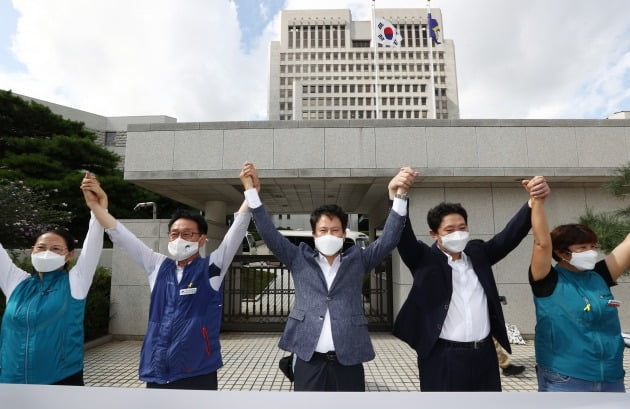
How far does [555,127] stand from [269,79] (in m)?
68.8

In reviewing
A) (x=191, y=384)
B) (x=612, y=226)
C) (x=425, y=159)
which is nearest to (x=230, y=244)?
(x=191, y=384)

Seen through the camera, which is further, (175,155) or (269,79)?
(269,79)

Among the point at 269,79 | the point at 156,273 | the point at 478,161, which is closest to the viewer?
the point at 156,273

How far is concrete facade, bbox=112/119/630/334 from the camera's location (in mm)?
5938

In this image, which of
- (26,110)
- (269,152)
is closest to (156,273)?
(269,152)

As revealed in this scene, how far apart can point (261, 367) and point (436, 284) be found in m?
3.71

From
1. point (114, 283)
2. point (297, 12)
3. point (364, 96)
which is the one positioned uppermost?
point (297, 12)

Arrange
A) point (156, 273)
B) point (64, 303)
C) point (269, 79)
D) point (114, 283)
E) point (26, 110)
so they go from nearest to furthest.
Answer: point (64, 303), point (156, 273), point (114, 283), point (26, 110), point (269, 79)

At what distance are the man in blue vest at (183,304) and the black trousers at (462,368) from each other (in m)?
1.33

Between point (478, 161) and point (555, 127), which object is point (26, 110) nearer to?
point (478, 161)

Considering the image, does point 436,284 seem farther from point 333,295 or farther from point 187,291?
point 187,291

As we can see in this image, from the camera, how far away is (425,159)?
5984 millimetres

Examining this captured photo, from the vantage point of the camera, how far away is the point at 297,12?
227 ft

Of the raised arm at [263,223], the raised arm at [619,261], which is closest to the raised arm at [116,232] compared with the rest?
the raised arm at [263,223]
